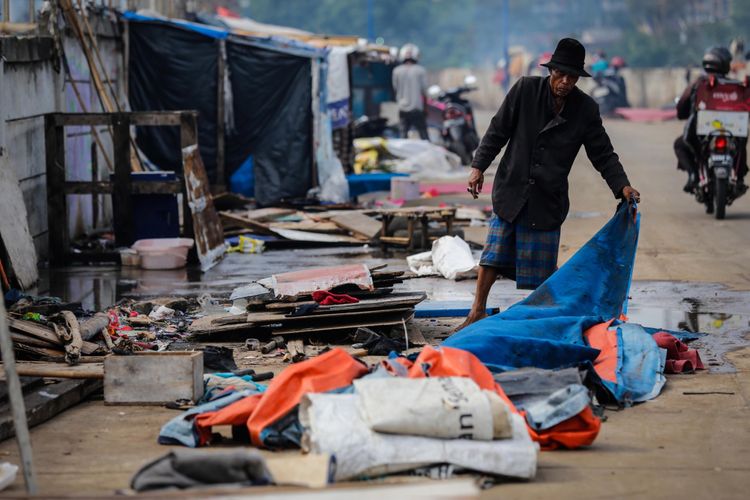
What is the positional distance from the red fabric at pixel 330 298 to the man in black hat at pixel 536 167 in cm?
80

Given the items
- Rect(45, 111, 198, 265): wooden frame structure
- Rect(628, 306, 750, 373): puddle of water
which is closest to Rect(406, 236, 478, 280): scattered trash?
Rect(628, 306, 750, 373): puddle of water

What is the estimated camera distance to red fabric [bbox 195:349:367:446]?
18.0 ft

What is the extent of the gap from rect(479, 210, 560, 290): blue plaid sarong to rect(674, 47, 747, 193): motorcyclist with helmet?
7533 millimetres

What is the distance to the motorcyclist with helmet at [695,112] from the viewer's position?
49.5 feet

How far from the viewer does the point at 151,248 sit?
1185 centimetres

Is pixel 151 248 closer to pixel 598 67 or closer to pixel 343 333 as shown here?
pixel 343 333

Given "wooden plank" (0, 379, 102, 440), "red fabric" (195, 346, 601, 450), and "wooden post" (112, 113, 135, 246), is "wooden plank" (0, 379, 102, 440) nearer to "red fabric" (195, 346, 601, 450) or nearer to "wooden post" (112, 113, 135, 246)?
"red fabric" (195, 346, 601, 450)

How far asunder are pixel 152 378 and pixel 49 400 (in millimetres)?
536

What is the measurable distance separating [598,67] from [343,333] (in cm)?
3488

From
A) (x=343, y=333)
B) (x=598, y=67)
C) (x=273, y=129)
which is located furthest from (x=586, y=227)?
(x=598, y=67)

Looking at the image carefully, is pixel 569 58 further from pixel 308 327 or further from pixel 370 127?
pixel 370 127

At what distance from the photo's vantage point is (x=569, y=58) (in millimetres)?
7691

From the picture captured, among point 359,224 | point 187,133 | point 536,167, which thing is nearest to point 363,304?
point 536,167

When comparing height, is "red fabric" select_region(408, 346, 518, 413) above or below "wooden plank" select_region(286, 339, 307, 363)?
above
